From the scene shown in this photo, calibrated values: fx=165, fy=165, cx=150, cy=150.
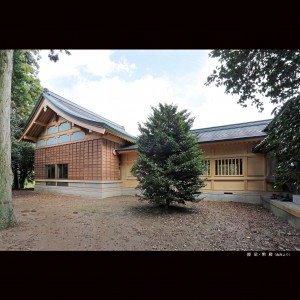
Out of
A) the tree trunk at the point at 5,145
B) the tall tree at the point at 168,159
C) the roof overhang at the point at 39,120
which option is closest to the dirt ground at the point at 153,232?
the tree trunk at the point at 5,145

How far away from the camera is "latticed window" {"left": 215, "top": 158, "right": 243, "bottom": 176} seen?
21.2 feet

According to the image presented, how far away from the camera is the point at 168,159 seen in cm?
458

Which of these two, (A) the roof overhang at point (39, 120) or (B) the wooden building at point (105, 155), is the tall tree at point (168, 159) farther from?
(A) the roof overhang at point (39, 120)

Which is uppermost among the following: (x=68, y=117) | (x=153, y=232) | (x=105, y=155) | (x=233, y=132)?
(x=68, y=117)

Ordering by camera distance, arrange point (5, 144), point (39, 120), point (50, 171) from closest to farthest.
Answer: point (5, 144), point (39, 120), point (50, 171)

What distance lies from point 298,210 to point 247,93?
2.56 m

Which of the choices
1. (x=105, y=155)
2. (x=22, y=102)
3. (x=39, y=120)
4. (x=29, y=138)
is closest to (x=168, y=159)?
(x=105, y=155)

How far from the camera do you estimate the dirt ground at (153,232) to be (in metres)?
2.61

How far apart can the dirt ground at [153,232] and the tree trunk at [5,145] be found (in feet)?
1.12

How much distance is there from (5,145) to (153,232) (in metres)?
3.60

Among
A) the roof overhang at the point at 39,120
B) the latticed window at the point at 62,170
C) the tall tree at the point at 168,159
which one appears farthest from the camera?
the latticed window at the point at 62,170

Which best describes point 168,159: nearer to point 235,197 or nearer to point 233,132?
point 235,197

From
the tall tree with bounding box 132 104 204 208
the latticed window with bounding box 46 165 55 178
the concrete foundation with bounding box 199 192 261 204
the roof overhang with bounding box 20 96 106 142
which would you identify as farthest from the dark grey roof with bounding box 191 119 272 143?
the latticed window with bounding box 46 165 55 178
